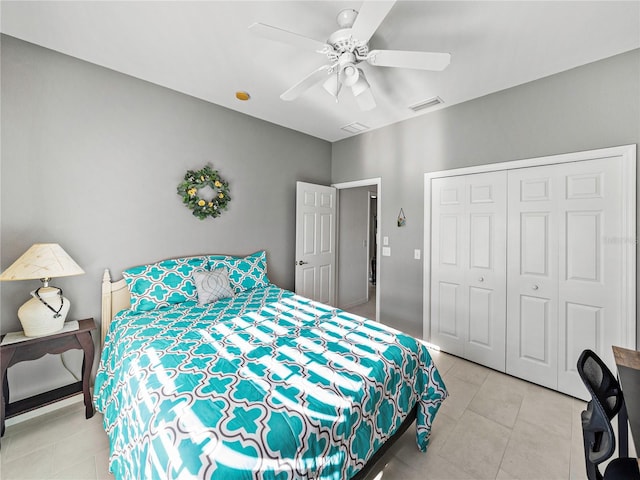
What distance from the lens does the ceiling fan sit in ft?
4.65

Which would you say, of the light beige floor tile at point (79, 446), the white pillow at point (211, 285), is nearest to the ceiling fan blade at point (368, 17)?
the white pillow at point (211, 285)

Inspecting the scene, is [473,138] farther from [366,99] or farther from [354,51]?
[354,51]

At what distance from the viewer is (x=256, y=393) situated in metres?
1.21

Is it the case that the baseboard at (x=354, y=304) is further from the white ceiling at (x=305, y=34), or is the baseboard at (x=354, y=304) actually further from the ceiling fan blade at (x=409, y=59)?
the ceiling fan blade at (x=409, y=59)

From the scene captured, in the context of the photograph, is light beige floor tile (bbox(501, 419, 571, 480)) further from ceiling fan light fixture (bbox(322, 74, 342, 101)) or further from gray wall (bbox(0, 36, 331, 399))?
gray wall (bbox(0, 36, 331, 399))

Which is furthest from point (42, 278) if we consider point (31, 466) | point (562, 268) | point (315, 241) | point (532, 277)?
point (562, 268)

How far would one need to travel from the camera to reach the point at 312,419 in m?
1.12

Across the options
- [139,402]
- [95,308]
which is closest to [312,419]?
[139,402]

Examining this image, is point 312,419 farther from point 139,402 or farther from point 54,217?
point 54,217

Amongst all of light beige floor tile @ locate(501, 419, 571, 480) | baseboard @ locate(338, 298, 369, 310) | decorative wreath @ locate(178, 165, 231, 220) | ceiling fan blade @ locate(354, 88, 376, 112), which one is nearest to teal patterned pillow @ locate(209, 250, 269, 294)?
decorative wreath @ locate(178, 165, 231, 220)

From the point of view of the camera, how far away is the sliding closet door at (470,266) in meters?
2.70

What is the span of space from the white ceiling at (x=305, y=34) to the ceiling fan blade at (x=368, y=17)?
313 mm

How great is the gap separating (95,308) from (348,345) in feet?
7.40

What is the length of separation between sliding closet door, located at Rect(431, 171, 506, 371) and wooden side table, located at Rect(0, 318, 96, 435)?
3.32 meters
